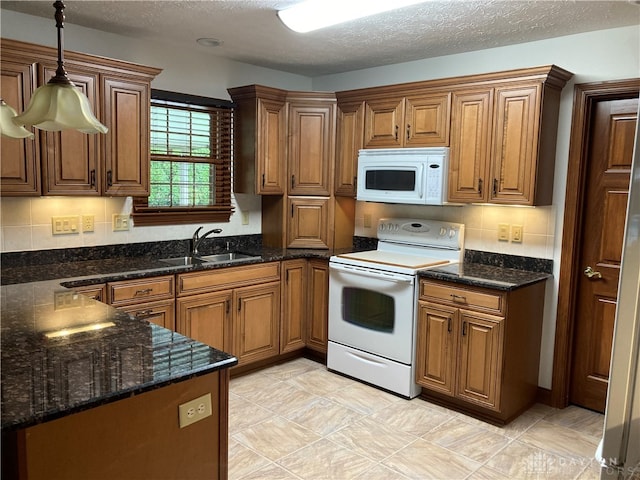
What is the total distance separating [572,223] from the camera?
3.30 metres

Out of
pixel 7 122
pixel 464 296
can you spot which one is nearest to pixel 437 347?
pixel 464 296

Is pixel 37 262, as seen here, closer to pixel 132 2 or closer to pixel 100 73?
pixel 100 73

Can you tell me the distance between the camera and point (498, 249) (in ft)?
11.9

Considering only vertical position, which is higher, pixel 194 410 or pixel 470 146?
pixel 470 146

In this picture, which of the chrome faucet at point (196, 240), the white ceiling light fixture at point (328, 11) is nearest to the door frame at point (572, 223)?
the white ceiling light fixture at point (328, 11)

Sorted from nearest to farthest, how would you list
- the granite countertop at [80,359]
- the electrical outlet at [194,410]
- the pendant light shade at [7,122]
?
the granite countertop at [80,359], the electrical outlet at [194,410], the pendant light shade at [7,122]

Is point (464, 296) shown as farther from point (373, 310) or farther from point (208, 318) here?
point (208, 318)

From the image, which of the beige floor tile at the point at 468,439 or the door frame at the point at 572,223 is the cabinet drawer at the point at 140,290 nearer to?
the beige floor tile at the point at 468,439

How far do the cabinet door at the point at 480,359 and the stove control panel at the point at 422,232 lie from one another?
0.71 metres

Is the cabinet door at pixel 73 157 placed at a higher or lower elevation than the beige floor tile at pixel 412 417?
higher

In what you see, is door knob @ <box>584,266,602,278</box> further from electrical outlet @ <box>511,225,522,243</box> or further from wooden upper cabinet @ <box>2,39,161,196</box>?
wooden upper cabinet @ <box>2,39,161,196</box>

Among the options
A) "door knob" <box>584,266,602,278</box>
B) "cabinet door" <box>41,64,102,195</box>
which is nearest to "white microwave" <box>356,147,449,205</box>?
"door knob" <box>584,266,602,278</box>

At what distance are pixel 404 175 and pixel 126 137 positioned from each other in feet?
6.10

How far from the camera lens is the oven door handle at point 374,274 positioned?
134 inches
